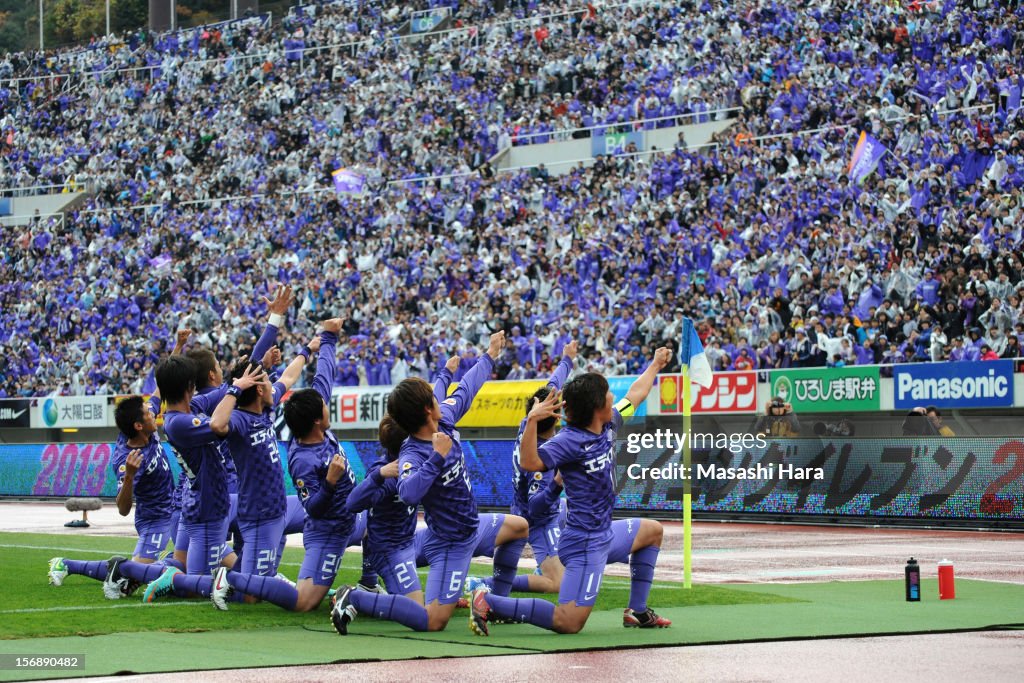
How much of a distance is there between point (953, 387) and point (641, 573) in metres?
14.7

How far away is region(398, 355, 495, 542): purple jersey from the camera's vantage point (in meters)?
9.48

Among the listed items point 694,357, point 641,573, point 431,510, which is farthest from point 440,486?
point 694,357

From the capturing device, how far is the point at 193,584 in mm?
11602

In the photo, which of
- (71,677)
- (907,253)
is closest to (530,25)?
(907,253)

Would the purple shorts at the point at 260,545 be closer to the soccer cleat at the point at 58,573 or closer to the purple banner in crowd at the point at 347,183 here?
the soccer cleat at the point at 58,573

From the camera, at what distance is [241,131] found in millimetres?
48750

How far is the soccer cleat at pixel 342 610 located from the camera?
31.9ft

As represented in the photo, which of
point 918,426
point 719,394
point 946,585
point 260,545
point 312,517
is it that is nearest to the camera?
point 312,517

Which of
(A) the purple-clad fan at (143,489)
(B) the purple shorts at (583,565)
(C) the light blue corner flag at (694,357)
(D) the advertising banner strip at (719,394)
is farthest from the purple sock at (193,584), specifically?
(D) the advertising banner strip at (719,394)

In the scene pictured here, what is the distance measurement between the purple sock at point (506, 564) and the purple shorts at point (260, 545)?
176 centimetres

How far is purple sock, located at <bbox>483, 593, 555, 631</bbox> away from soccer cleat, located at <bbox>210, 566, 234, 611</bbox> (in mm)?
2475

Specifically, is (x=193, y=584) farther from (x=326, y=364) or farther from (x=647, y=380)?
(x=647, y=380)

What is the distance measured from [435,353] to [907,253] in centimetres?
1100

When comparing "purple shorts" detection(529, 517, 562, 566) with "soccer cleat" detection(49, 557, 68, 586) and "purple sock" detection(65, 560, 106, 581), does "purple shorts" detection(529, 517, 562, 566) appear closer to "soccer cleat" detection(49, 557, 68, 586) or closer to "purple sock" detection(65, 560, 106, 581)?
"purple sock" detection(65, 560, 106, 581)
